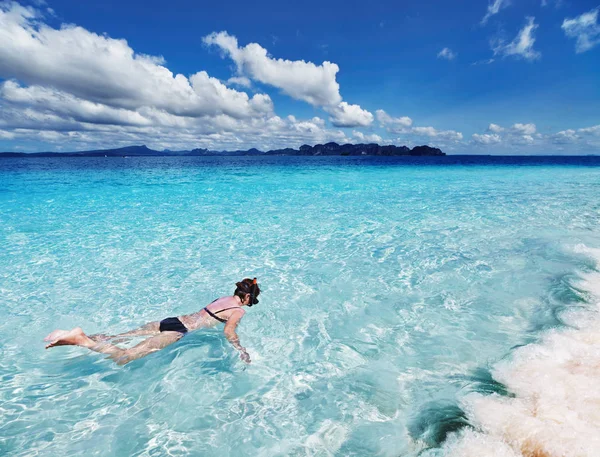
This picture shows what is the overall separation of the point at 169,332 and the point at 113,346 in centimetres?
95

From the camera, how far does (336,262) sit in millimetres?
9781

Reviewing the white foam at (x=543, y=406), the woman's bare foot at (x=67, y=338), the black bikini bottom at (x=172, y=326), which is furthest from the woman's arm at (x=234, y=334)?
the white foam at (x=543, y=406)

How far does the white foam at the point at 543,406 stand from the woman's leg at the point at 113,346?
15.9ft

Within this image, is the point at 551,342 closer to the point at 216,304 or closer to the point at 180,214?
the point at 216,304

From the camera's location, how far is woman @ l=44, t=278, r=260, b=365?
17.1ft

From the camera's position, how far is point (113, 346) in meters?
5.49

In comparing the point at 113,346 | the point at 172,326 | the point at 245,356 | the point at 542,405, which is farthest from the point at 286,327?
the point at 542,405

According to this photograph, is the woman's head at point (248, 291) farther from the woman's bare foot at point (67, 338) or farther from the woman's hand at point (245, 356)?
the woman's bare foot at point (67, 338)

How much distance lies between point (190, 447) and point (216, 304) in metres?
2.74

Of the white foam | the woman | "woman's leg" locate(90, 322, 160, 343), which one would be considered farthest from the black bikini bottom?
the white foam

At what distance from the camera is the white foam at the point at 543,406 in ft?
10.8

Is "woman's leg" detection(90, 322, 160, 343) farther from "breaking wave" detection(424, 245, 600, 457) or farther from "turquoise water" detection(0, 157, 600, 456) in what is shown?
"breaking wave" detection(424, 245, 600, 457)

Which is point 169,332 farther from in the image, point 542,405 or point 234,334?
point 542,405

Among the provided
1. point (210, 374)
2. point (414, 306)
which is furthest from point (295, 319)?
point (414, 306)
